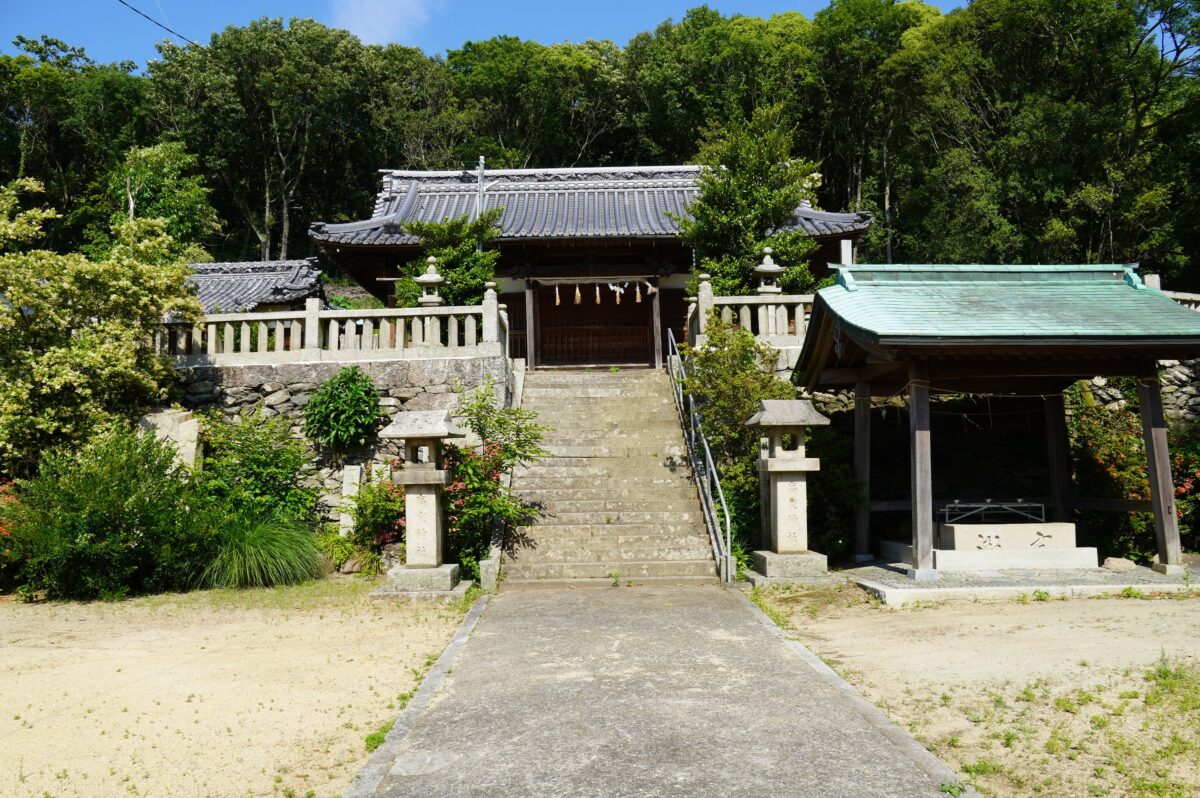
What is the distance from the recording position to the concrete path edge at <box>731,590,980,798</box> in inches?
152

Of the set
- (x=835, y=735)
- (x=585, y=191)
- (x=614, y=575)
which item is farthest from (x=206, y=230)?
(x=835, y=735)

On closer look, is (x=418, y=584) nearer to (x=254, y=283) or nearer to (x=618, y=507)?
(x=618, y=507)

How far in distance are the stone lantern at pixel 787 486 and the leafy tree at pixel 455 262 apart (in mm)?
7220

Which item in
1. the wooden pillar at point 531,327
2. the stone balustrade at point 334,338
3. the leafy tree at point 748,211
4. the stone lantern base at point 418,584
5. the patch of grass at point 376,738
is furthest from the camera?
A: the wooden pillar at point 531,327

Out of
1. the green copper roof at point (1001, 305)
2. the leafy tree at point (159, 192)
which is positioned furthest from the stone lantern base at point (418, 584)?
the leafy tree at point (159, 192)

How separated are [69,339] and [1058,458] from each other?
1388cm

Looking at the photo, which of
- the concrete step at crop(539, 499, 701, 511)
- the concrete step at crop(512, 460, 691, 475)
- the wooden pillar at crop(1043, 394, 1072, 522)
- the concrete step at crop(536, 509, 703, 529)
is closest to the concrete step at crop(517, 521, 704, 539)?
the concrete step at crop(536, 509, 703, 529)

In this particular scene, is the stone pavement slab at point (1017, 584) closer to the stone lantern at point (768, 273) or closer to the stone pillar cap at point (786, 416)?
the stone pillar cap at point (786, 416)

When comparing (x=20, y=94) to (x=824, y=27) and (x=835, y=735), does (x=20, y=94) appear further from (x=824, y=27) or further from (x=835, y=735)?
(x=835, y=735)

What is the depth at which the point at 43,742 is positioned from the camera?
177 inches

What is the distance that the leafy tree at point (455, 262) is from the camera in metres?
15.1

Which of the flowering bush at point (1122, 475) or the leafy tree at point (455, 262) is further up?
the leafy tree at point (455, 262)

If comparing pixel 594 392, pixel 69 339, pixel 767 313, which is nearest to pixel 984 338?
pixel 767 313

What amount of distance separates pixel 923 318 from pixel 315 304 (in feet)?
29.8
